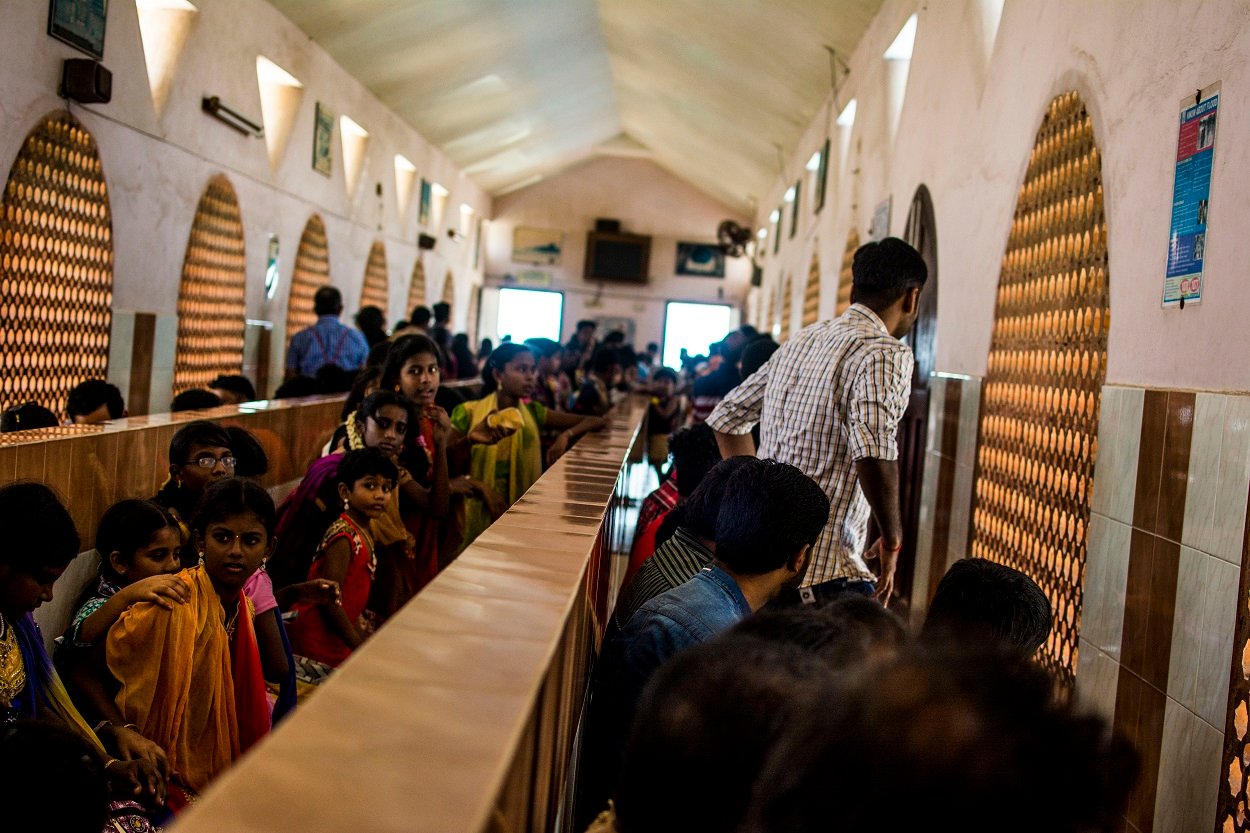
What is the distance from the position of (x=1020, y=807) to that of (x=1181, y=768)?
231 cm

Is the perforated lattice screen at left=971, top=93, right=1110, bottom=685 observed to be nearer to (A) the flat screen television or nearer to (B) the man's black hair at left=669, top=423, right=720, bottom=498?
(B) the man's black hair at left=669, top=423, right=720, bottom=498

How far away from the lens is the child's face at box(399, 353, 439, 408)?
4.98 metres

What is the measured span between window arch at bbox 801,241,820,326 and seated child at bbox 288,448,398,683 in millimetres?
8299

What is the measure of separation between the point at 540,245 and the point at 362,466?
2012cm

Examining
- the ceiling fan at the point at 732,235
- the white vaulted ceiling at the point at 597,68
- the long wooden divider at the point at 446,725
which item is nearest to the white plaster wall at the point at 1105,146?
the long wooden divider at the point at 446,725

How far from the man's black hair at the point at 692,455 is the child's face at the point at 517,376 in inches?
51.8

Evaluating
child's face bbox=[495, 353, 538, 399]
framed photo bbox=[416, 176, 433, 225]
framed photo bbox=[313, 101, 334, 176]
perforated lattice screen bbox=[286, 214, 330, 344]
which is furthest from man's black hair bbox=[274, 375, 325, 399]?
framed photo bbox=[416, 176, 433, 225]

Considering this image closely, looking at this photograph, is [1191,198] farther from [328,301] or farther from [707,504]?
[328,301]

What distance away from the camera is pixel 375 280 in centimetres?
1511

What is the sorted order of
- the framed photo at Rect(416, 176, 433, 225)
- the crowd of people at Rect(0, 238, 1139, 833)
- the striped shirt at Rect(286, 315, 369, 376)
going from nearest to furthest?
the crowd of people at Rect(0, 238, 1139, 833), the striped shirt at Rect(286, 315, 369, 376), the framed photo at Rect(416, 176, 433, 225)

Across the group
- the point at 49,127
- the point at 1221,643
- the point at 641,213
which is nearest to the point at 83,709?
the point at 1221,643

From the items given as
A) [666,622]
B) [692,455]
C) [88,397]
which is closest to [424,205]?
[88,397]

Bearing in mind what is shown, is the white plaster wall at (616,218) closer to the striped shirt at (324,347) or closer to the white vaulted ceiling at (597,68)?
the white vaulted ceiling at (597,68)

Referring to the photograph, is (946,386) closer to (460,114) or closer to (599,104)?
(460,114)
